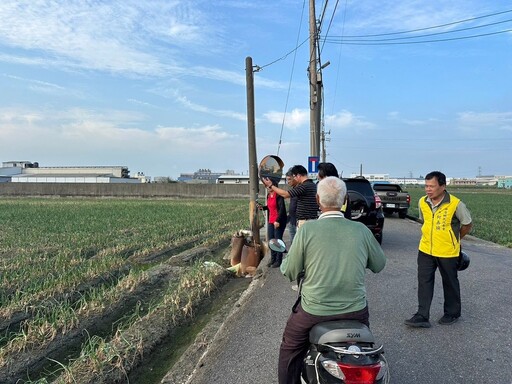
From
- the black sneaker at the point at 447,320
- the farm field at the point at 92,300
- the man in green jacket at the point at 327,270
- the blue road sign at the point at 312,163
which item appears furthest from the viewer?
the blue road sign at the point at 312,163

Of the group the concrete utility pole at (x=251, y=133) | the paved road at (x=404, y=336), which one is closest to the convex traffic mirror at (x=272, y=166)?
the concrete utility pole at (x=251, y=133)

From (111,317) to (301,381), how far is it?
12.5 feet

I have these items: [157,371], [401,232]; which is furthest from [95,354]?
[401,232]

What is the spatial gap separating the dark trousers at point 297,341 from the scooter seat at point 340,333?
2.8 inches

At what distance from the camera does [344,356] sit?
2449 mm

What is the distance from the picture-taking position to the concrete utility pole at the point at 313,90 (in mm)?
16203

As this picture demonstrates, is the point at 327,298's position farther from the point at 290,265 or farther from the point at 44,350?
the point at 44,350

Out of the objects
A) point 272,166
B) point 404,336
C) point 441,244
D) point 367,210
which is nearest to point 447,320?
point 404,336

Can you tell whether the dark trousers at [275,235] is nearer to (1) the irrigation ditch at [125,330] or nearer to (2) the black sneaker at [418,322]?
(1) the irrigation ditch at [125,330]

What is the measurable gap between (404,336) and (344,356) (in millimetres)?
2518

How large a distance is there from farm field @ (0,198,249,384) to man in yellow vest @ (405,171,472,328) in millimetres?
3148

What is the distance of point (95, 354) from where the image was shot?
3.93 meters

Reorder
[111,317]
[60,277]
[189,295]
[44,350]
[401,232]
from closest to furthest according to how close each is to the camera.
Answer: [44,350] < [111,317] < [189,295] < [60,277] < [401,232]

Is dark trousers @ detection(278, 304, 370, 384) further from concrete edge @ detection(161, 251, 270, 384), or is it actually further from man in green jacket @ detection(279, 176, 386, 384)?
concrete edge @ detection(161, 251, 270, 384)
